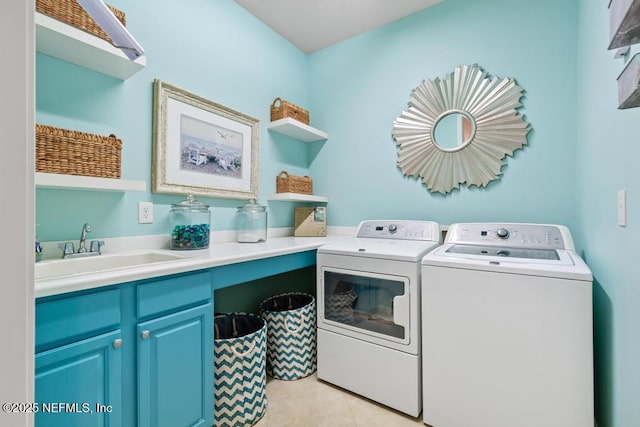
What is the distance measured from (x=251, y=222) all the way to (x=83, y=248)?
1069 mm

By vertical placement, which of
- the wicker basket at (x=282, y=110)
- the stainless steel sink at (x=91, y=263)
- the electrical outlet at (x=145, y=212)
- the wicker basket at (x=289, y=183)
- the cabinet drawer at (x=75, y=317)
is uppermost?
the wicker basket at (x=282, y=110)

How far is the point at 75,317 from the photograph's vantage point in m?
0.97

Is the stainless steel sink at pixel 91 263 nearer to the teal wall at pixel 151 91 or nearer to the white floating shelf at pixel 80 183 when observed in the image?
the teal wall at pixel 151 91

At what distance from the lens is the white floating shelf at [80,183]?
1.19 m

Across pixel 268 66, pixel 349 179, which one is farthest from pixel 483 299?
pixel 268 66

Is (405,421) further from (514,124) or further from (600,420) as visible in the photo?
A: (514,124)

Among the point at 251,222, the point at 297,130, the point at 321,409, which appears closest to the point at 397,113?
the point at 297,130

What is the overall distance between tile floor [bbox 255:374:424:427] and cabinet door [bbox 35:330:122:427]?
0.83m

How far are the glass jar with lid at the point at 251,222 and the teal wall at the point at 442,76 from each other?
796mm

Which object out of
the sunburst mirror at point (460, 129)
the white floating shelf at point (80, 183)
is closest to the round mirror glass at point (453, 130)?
the sunburst mirror at point (460, 129)

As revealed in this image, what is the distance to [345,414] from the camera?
164 centimetres

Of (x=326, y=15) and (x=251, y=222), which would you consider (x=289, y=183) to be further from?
(x=326, y=15)

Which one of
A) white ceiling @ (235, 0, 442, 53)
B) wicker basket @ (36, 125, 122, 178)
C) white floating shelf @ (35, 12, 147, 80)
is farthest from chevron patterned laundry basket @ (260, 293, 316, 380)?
white ceiling @ (235, 0, 442, 53)

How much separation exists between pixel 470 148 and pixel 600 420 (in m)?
1.65
